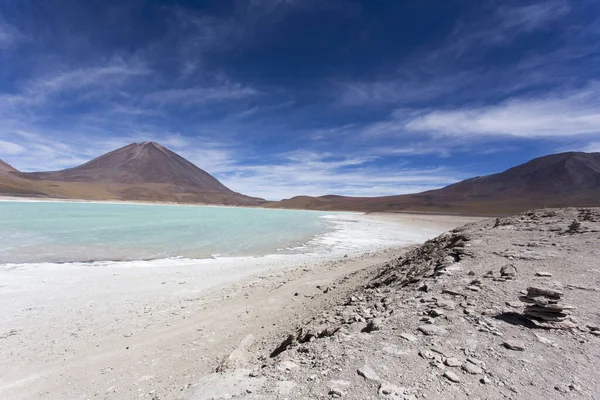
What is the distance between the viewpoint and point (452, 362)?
275 cm

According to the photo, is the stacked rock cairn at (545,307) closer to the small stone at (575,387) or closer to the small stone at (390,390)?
the small stone at (575,387)

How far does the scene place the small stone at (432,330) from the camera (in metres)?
3.30

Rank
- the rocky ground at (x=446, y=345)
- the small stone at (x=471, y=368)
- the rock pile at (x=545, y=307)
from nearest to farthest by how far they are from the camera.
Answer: the rocky ground at (x=446, y=345), the small stone at (x=471, y=368), the rock pile at (x=545, y=307)

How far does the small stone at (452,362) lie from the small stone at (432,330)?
1.59 ft

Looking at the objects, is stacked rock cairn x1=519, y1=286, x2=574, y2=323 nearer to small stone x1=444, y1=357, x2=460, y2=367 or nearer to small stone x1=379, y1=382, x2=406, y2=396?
small stone x1=444, y1=357, x2=460, y2=367

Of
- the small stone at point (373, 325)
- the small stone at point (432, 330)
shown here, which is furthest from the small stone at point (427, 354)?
the small stone at point (373, 325)

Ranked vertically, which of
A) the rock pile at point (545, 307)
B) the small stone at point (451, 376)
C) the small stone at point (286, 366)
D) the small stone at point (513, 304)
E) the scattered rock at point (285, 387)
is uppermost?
the rock pile at point (545, 307)

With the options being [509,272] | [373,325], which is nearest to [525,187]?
[509,272]

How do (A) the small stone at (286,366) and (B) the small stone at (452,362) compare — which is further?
(A) the small stone at (286,366)

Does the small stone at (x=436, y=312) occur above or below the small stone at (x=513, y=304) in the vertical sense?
below

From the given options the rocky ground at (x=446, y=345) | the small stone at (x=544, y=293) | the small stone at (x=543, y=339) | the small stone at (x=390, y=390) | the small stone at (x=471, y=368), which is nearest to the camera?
the small stone at (x=390, y=390)

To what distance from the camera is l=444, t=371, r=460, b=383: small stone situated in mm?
2530

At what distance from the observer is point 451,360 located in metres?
2.79

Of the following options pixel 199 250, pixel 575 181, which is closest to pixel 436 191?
pixel 575 181
